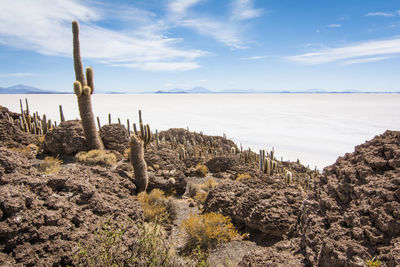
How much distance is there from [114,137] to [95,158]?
9.52 ft

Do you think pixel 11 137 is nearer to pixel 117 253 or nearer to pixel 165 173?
pixel 165 173

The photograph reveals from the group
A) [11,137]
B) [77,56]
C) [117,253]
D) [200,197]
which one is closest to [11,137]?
[11,137]

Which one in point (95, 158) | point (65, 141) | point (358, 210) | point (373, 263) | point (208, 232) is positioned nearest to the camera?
point (373, 263)

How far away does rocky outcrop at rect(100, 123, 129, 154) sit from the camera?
44.3 ft

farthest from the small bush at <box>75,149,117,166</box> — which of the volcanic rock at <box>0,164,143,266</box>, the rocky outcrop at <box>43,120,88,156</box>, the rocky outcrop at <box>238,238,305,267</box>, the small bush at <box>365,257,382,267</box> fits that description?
the small bush at <box>365,257,382,267</box>

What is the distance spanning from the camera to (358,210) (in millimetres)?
3320

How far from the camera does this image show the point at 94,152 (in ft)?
37.3

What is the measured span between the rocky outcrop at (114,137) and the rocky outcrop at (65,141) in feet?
4.98

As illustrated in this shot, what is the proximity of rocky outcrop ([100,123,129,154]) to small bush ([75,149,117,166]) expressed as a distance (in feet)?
6.03

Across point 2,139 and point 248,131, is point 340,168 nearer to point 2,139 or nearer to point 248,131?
point 2,139

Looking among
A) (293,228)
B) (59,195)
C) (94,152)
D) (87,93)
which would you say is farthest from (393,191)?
(87,93)

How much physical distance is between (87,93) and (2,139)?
4679 millimetres

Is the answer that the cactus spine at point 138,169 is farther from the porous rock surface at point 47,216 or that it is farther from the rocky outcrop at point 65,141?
the rocky outcrop at point 65,141

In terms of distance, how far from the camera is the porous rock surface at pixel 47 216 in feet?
11.0
